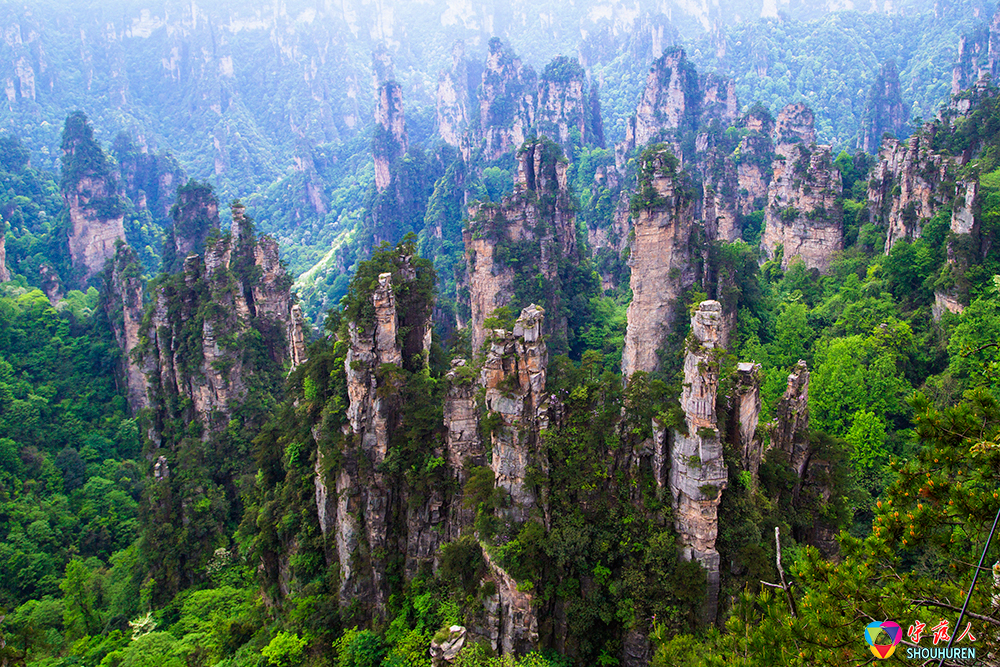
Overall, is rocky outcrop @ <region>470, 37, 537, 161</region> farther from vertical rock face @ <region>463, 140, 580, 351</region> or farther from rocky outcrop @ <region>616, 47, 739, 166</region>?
vertical rock face @ <region>463, 140, 580, 351</region>

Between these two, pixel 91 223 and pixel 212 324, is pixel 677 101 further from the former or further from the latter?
pixel 212 324

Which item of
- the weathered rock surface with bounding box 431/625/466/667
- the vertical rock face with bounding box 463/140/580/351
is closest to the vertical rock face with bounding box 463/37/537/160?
the vertical rock face with bounding box 463/140/580/351

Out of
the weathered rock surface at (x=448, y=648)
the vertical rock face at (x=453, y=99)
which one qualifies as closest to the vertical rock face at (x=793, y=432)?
the weathered rock surface at (x=448, y=648)

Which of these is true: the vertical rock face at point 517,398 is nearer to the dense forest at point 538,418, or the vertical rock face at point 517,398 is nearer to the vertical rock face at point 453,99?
the dense forest at point 538,418

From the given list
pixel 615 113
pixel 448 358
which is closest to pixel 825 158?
pixel 448 358

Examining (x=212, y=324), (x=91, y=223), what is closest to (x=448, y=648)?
(x=212, y=324)
